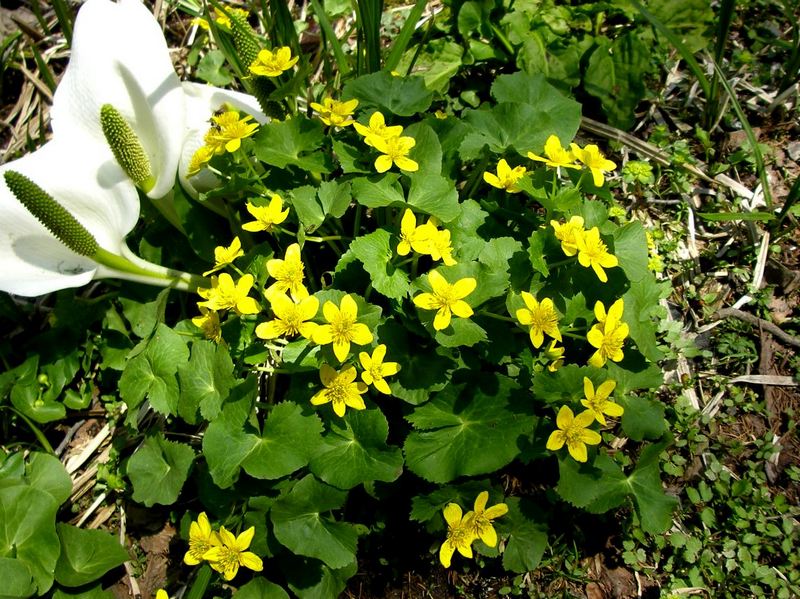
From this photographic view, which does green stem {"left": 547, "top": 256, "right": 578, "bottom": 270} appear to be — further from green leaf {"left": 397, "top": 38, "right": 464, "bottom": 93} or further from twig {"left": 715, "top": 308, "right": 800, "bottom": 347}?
green leaf {"left": 397, "top": 38, "right": 464, "bottom": 93}

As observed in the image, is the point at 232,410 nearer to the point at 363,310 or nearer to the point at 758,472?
the point at 363,310

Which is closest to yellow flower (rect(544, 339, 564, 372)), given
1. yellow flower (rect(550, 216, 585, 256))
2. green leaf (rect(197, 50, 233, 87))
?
yellow flower (rect(550, 216, 585, 256))

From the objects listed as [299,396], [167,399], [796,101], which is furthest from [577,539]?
[796,101]

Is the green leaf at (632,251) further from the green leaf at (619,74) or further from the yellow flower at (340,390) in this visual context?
the green leaf at (619,74)

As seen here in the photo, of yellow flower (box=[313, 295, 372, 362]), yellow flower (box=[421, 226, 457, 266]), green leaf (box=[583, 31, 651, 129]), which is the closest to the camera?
yellow flower (box=[313, 295, 372, 362])

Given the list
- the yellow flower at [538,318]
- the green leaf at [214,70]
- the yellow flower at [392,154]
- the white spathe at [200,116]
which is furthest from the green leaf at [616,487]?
the green leaf at [214,70]

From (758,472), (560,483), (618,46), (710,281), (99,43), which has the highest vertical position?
(99,43)

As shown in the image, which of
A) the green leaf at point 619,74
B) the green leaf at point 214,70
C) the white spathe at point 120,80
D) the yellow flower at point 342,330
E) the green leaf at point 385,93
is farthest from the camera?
the green leaf at point 214,70
